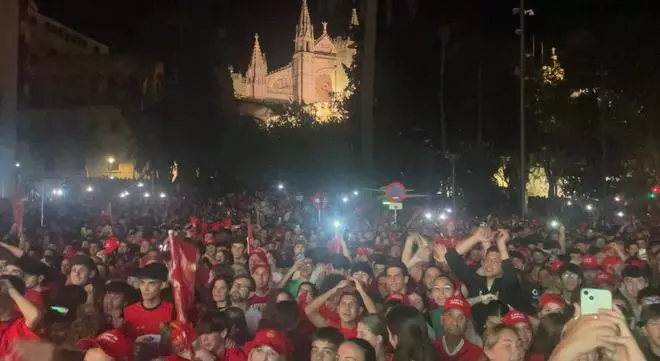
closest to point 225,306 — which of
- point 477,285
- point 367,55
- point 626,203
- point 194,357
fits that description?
point 194,357

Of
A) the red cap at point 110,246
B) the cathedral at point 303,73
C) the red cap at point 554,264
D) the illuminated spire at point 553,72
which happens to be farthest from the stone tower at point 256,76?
the red cap at point 554,264

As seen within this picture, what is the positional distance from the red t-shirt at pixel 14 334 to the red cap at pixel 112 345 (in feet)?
1.22

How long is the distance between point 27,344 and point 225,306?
1.94 meters

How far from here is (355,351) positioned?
14.1 feet

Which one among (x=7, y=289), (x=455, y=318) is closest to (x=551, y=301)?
(x=455, y=318)

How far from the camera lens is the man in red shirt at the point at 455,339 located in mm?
5098

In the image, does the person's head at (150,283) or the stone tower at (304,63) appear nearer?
the person's head at (150,283)

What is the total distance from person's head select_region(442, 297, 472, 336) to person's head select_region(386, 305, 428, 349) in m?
0.20

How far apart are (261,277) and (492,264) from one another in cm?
229

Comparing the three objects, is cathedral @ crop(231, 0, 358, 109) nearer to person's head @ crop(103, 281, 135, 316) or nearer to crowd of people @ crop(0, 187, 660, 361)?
crowd of people @ crop(0, 187, 660, 361)

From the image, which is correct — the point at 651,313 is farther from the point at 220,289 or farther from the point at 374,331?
the point at 220,289

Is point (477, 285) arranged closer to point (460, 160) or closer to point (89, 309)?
point (89, 309)

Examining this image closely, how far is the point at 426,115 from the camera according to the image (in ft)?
97.9

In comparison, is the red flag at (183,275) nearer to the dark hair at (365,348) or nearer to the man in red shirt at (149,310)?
the man in red shirt at (149,310)
